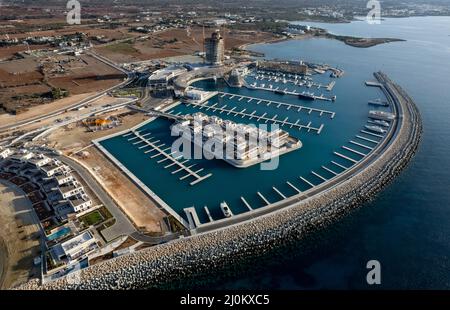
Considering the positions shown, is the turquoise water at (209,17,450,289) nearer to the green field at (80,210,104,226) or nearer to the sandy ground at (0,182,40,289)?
the green field at (80,210,104,226)

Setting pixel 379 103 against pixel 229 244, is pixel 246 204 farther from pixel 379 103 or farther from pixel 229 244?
pixel 379 103

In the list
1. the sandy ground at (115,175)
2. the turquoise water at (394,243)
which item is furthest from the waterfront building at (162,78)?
the turquoise water at (394,243)

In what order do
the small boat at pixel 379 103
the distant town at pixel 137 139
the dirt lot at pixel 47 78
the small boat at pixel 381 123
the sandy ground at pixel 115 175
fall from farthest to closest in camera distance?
the small boat at pixel 379 103
the dirt lot at pixel 47 78
the small boat at pixel 381 123
the sandy ground at pixel 115 175
the distant town at pixel 137 139

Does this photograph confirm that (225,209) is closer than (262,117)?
Yes

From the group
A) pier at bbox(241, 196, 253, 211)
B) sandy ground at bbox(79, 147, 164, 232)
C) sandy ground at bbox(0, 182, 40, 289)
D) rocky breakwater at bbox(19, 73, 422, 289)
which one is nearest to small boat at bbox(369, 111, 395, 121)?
rocky breakwater at bbox(19, 73, 422, 289)

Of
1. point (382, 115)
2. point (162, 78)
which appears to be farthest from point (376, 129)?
point (162, 78)

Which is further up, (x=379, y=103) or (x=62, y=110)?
(x=379, y=103)

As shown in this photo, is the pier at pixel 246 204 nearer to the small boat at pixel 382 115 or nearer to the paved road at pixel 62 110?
the small boat at pixel 382 115

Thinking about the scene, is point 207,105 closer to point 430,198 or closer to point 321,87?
point 321,87

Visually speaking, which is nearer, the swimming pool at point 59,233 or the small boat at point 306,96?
the swimming pool at point 59,233
